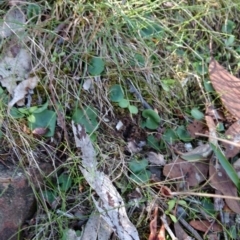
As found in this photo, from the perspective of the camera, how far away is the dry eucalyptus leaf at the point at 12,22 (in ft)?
5.73

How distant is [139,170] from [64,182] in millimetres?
249

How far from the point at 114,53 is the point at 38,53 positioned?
266 millimetres

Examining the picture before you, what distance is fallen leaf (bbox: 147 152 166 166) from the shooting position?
5.49 ft

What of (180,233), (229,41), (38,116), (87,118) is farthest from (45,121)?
(229,41)

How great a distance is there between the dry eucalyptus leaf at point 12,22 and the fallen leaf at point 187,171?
713mm

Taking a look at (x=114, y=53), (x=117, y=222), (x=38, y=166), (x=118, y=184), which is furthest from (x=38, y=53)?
(x=117, y=222)

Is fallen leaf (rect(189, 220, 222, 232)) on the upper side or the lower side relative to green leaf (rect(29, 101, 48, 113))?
lower

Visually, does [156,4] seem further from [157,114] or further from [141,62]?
[157,114]

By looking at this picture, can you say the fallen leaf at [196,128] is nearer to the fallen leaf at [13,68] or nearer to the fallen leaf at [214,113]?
the fallen leaf at [214,113]

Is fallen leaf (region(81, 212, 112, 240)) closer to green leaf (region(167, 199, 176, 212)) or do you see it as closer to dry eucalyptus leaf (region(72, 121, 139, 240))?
dry eucalyptus leaf (region(72, 121, 139, 240))

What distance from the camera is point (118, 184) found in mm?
1611

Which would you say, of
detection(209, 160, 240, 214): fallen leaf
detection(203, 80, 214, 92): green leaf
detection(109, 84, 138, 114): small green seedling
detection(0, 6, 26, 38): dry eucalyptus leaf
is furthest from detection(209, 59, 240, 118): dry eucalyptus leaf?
detection(0, 6, 26, 38): dry eucalyptus leaf

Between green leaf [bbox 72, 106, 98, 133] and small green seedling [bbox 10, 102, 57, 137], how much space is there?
74 millimetres

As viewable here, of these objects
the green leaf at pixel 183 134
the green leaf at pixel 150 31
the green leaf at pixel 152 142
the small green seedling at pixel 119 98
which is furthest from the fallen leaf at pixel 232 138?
the green leaf at pixel 150 31
